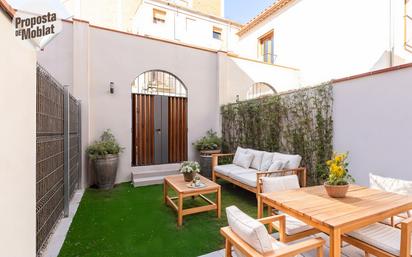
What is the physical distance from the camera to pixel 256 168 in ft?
16.0

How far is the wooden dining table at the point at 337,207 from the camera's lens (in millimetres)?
1650

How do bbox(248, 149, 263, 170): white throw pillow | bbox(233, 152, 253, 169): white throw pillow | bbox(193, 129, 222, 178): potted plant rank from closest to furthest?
bbox(248, 149, 263, 170): white throw pillow → bbox(233, 152, 253, 169): white throw pillow → bbox(193, 129, 222, 178): potted plant

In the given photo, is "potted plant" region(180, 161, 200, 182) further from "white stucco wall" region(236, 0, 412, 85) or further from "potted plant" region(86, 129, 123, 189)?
"white stucco wall" region(236, 0, 412, 85)

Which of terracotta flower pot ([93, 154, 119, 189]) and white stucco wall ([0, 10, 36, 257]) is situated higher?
white stucco wall ([0, 10, 36, 257])

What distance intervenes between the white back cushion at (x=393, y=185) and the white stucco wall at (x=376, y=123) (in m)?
0.79

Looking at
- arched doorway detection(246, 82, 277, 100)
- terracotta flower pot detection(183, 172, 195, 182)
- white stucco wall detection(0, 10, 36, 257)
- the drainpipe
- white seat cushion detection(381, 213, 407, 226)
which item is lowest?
white seat cushion detection(381, 213, 407, 226)

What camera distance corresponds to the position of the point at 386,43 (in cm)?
570

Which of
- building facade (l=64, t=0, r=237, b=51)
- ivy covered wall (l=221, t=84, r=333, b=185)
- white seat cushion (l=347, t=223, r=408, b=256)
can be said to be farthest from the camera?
building facade (l=64, t=0, r=237, b=51)

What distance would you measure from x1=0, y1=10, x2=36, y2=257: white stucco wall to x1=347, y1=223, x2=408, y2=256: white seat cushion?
8.90 feet

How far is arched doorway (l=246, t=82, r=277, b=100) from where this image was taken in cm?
776

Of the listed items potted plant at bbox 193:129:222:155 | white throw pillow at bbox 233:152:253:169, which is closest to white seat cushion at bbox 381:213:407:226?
white throw pillow at bbox 233:152:253:169

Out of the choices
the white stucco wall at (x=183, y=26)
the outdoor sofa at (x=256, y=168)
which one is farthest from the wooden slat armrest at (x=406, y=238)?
the white stucco wall at (x=183, y=26)

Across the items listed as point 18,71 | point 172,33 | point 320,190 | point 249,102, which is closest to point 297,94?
point 249,102

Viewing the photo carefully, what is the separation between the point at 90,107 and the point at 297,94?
4.87 meters
